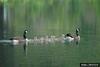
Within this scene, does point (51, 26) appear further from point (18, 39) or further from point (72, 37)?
point (18, 39)

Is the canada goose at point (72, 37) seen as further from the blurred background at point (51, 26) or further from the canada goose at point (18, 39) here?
the canada goose at point (18, 39)

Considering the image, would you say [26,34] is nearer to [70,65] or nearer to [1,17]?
[1,17]

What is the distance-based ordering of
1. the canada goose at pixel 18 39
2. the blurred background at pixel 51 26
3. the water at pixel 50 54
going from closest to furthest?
the water at pixel 50 54, the blurred background at pixel 51 26, the canada goose at pixel 18 39

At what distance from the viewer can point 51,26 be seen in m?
4.01

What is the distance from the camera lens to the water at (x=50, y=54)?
3588 mm

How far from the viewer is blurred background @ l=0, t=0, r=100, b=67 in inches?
145

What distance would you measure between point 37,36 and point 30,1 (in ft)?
1.23

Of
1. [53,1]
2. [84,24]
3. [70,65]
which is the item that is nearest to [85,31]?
[84,24]

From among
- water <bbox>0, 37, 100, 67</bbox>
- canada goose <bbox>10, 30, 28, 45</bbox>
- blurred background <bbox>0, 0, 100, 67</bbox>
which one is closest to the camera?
water <bbox>0, 37, 100, 67</bbox>

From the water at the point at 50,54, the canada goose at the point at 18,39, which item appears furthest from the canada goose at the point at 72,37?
the canada goose at the point at 18,39

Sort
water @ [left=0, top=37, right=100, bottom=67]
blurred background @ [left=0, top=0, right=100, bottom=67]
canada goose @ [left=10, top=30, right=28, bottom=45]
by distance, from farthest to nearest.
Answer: canada goose @ [left=10, top=30, right=28, bottom=45], blurred background @ [left=0, top=0, right=100, bottom=67], water @ [left=0, top=37, right=100, bottom=67]

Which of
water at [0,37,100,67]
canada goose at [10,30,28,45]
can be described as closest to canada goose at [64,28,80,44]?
water at [0,37,100,67]

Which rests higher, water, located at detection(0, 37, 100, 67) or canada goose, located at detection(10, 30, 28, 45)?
canada goose, located at detection(10, 30, 28, 45)

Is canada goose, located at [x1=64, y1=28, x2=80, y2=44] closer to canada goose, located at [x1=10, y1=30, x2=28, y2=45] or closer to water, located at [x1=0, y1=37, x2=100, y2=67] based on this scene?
water, located at [x1=0, y1=37, x2=100, y2=67]
